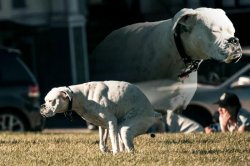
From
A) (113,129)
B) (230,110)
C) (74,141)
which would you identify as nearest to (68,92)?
(113,129)

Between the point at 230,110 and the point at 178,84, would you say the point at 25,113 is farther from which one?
the point at 178,84

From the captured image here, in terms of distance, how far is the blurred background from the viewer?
1038cm

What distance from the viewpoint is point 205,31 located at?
8.25 metres

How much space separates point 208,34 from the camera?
8.20m

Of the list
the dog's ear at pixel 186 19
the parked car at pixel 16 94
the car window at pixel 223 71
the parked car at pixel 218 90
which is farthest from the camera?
the parked car at pixel 218 90

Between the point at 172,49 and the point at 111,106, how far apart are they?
2.30 ft

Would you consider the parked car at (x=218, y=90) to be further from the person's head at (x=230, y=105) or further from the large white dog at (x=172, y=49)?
the large white dog at (x=172, y=49)

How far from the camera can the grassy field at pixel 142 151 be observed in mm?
8500

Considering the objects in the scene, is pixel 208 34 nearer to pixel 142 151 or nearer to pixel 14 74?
pixel 142 151

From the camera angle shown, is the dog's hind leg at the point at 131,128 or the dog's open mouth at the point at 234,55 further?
the dog's hind leg at the point at 131,128

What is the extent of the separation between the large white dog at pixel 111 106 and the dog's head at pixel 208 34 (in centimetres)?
60

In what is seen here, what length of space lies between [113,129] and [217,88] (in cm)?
960

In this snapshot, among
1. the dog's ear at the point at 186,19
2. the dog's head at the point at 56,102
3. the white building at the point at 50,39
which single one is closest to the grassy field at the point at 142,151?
the dog's head at the point at 56,102

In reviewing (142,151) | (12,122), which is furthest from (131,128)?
(12,122)
